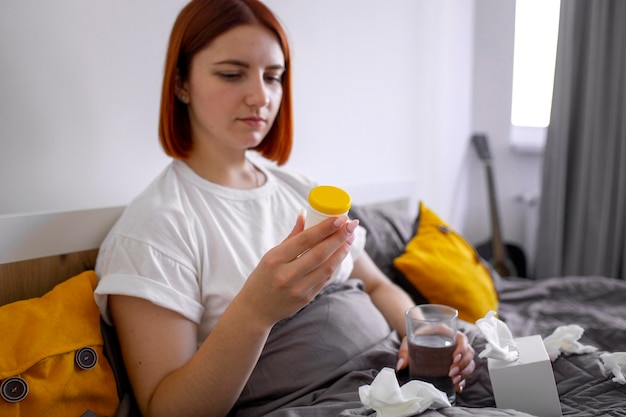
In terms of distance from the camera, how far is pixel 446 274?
5.09 ft

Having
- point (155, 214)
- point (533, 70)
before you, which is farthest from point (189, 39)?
point (533, 70)

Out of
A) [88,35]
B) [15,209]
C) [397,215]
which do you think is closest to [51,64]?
[88,35]

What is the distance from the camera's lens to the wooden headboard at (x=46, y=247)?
1056mm

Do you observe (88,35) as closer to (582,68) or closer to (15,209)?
(15,209)

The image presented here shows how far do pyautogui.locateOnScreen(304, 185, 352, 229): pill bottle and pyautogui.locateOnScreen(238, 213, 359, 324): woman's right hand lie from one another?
0.01 metres

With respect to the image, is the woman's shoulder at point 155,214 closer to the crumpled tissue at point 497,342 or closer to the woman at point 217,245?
the woman at point 217,245

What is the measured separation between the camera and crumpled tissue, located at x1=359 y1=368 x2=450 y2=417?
0.78 meters

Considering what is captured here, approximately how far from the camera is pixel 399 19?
2.17 m

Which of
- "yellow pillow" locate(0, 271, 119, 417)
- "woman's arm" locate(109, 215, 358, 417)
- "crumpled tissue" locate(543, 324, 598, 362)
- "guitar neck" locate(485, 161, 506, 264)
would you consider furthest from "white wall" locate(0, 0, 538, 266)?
"crumpled tissue" locate(543, 324, 598, 362)

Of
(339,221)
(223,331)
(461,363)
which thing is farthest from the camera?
(461,363)

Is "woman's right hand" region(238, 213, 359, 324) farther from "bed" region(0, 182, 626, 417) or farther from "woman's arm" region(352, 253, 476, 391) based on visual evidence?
"woman's arm" region(352, 253, 476, 391)

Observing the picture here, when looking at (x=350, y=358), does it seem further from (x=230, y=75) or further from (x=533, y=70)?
(x=533, y=70)

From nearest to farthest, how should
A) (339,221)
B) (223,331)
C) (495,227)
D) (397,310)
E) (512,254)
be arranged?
(339,221) → (223,331) → (397,310) → (495,227) → (512,254)

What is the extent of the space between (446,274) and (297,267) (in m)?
0.88
